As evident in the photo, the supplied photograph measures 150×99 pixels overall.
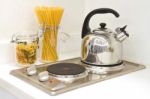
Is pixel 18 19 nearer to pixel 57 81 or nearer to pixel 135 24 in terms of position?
pixel 57 81

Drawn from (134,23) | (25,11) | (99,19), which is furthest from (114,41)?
(25,11)

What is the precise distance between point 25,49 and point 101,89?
0.37 meters

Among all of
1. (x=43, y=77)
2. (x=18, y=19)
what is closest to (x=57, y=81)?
(x=43, y=77)

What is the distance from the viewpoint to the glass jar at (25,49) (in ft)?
3.35

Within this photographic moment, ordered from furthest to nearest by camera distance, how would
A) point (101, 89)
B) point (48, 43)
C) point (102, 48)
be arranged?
point (48, 43) < point (102, 48) < point (101, 89)

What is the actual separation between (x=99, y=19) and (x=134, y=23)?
22 centimetres

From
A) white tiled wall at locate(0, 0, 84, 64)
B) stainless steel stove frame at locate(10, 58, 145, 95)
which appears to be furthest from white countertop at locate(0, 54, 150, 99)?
white tiled wall at locate(0, 0, 84, 64)

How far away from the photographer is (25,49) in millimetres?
1021

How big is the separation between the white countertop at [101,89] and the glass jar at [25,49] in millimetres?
79

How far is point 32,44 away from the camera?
1.03 metres

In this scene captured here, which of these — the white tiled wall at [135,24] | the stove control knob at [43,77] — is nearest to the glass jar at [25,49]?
the stove control knob at [43,77]

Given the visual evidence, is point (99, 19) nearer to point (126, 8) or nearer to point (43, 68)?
point (126, 8)

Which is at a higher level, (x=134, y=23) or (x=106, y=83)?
(x=134, y=23)

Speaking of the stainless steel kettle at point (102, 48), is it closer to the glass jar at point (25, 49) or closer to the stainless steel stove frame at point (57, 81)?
the stainless steel stove frame at point (57, 81)
